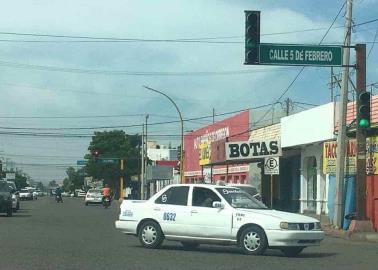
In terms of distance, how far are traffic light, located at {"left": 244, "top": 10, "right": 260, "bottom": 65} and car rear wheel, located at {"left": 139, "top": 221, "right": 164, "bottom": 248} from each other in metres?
5.60

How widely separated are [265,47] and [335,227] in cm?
789

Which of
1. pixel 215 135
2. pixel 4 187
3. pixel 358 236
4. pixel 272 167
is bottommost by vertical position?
pixel 358 236

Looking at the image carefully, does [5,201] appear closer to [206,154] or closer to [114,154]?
[206,154]

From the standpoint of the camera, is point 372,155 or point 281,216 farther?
point 372,155

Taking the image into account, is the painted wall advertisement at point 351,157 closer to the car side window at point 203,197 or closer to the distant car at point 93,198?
the car side window at point 203,197

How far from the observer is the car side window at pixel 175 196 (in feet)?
56.3

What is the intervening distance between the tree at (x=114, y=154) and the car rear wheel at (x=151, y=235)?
82.2 meters

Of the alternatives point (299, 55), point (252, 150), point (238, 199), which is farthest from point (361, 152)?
point (252, 150)

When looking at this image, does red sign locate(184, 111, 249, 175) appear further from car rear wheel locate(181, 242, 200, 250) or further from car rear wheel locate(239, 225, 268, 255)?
car rear wheel locate(239, 225, 268, 255)

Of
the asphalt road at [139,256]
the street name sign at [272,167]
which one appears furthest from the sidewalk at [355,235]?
the street name sign at [272,167]

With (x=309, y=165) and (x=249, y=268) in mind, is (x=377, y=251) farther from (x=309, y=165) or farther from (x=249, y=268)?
(x=309, y=165)

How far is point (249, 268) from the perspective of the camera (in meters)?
13.3

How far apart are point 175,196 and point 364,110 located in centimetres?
807

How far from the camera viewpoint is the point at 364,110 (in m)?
22.5
